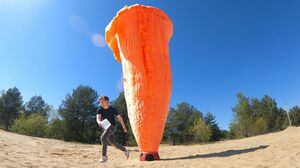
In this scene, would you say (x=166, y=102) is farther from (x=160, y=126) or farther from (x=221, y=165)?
(x=221, y=165)

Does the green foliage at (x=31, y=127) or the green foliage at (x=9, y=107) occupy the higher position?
the green foliage at (x=9, y=107)

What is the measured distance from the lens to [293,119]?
200 ft

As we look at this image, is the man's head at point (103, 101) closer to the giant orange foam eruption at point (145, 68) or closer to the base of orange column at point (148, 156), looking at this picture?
the giant orange foam eruption at point (145, 68)

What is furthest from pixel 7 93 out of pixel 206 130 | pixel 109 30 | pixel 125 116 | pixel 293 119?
pixel 293 119

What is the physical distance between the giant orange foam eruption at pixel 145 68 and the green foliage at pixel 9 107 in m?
48.2

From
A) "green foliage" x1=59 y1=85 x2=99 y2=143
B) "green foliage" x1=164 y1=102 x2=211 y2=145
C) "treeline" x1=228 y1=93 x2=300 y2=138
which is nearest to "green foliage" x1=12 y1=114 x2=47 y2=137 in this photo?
"green foliage" x1=59 y1=85 x2=99 y2=143

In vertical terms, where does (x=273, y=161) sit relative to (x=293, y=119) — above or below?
below

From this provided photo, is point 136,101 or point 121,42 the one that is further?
point 121,42

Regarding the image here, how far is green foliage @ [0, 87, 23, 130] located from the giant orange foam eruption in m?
48.2

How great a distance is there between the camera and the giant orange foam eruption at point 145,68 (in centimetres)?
816

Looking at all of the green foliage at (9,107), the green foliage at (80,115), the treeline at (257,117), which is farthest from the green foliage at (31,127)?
the treeline at (257,117)

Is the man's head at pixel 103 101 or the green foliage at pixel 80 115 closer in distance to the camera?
the man's head at pixel 103 101

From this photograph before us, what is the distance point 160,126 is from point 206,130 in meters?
26.1

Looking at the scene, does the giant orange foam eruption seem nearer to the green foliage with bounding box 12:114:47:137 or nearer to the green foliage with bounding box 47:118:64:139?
the green foliage with bounding box 12:114:47:137
